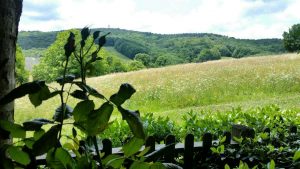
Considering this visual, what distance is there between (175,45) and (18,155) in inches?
3806

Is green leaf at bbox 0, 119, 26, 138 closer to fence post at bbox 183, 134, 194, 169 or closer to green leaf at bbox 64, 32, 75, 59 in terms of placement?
green leaf at bbox 64, 32, 75, 59

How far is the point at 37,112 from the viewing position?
57.3 ft

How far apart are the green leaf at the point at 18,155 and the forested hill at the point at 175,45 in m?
73.9

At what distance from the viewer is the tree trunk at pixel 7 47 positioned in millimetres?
1183

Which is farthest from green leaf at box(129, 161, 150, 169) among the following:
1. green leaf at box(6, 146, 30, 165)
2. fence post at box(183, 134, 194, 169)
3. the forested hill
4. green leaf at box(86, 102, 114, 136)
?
the forested hill

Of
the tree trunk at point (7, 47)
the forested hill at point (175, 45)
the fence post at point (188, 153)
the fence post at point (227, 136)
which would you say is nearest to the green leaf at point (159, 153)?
the tree trunk at point (7, 47)

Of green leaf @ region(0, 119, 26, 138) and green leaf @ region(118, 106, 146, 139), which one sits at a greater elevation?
green leaf @ region(118, 106, 146, 139)

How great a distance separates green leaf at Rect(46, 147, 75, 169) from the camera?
98cm

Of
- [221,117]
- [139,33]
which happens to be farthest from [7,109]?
[139,33]

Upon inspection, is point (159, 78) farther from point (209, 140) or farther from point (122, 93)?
point (122, 93)

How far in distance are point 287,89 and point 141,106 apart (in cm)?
712

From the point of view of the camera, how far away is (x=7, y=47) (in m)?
1.19

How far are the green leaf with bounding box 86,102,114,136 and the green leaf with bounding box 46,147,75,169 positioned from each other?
0.09m

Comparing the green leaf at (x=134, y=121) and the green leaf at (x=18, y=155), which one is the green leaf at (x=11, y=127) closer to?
the green leaf at (x=18, y=155)
